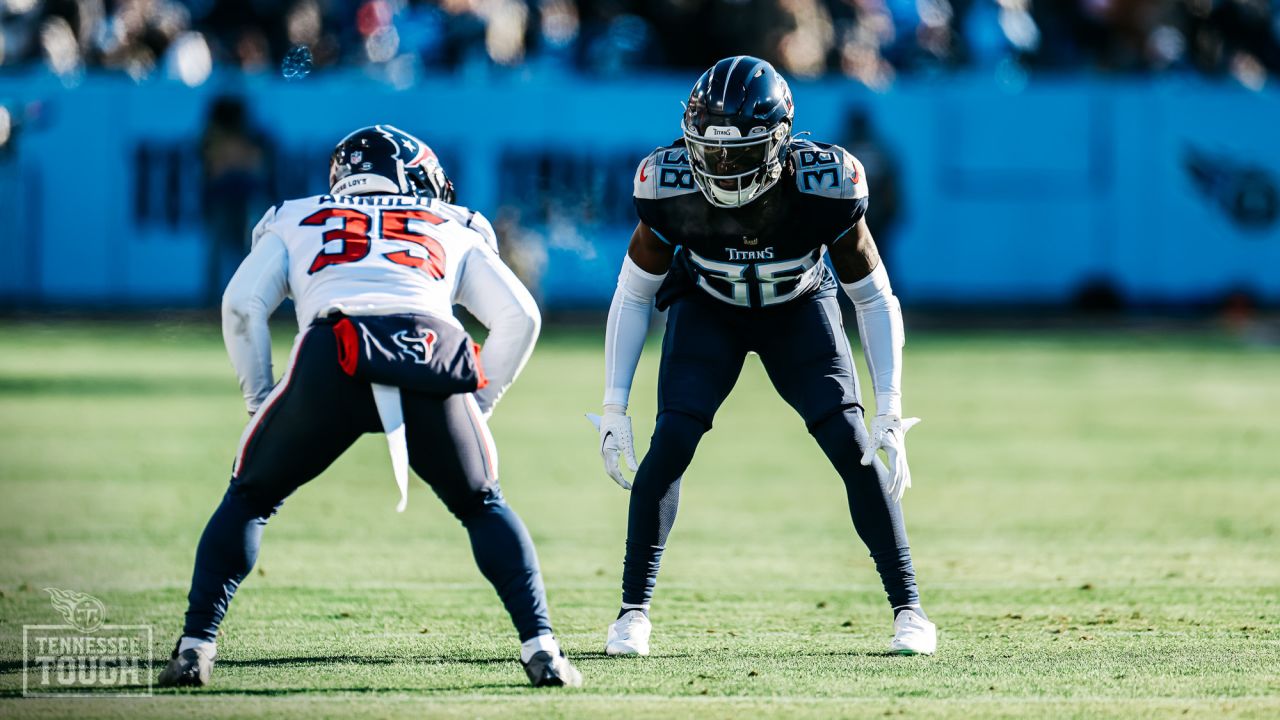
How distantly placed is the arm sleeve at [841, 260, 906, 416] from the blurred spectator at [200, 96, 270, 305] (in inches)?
608

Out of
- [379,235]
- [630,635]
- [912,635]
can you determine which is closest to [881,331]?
[912,635]

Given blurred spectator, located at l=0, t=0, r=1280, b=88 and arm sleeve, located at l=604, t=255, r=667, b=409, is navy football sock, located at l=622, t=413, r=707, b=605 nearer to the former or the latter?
arm sleeve, located at l=604, t=255, r=667, b=409

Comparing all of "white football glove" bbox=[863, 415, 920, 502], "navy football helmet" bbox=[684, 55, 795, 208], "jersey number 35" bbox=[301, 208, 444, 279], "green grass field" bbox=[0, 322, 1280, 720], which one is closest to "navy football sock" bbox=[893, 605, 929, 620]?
"green grass field" bbox=[0, 322, 1280, 720]

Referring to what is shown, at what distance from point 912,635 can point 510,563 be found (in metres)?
1.46

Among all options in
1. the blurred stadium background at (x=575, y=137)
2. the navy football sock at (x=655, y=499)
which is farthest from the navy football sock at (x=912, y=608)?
the blurred stadium background at (x=575, y=137)

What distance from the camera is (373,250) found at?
5.66 metres

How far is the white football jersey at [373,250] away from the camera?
558 cm

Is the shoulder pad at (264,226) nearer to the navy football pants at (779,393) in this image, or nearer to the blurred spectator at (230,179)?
the navy football pants at (779,393)

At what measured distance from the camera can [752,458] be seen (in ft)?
38.7

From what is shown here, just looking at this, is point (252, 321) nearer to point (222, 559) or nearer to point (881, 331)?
point (222, 559)

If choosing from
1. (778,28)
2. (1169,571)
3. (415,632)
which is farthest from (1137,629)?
(778,28)

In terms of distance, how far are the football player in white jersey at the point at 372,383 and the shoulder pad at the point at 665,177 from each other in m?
0.71

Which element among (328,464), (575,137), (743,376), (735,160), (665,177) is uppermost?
(735,160)

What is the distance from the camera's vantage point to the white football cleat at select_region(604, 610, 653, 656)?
613 centimetres
